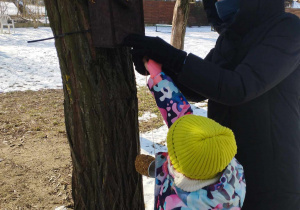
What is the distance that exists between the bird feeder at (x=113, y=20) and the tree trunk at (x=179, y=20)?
4.38 m

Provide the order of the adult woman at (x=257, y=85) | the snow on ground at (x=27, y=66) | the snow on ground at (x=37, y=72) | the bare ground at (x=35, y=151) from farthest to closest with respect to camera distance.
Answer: the snow on ground at (x=27, y=66) < the snow on ground at (x=37, y=72) < the bare ground at (x=35, y=151) < the adult woman at (x=257, y=85)

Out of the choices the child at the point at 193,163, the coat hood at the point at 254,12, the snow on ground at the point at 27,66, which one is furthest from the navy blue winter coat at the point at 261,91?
the snow on ground at the point at 27,66

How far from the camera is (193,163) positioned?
0.92 metres

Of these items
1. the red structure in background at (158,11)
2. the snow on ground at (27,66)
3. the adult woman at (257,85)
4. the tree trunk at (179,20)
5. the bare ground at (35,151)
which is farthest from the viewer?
the red structure in background at (158,11)

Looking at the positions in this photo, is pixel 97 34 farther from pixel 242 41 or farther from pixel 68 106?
pixel 242 41

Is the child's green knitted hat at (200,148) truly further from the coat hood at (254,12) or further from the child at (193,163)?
the coat hood at (254,12)

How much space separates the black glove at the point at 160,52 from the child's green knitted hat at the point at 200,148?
0.23 metres

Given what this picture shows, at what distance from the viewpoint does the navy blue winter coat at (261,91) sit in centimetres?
101

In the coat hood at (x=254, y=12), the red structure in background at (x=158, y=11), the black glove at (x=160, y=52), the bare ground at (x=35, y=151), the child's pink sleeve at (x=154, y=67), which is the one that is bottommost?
the bare ground at (x=35, y=151)

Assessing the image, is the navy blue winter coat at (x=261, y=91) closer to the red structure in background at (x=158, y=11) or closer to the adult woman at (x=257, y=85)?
the adult woman at (x=257, y=85)

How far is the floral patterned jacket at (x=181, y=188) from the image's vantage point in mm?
997

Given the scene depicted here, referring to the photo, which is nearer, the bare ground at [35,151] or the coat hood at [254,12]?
the coat hood at [254,12]

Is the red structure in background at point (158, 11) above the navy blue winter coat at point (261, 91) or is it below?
above

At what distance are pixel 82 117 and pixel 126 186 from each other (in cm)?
48
